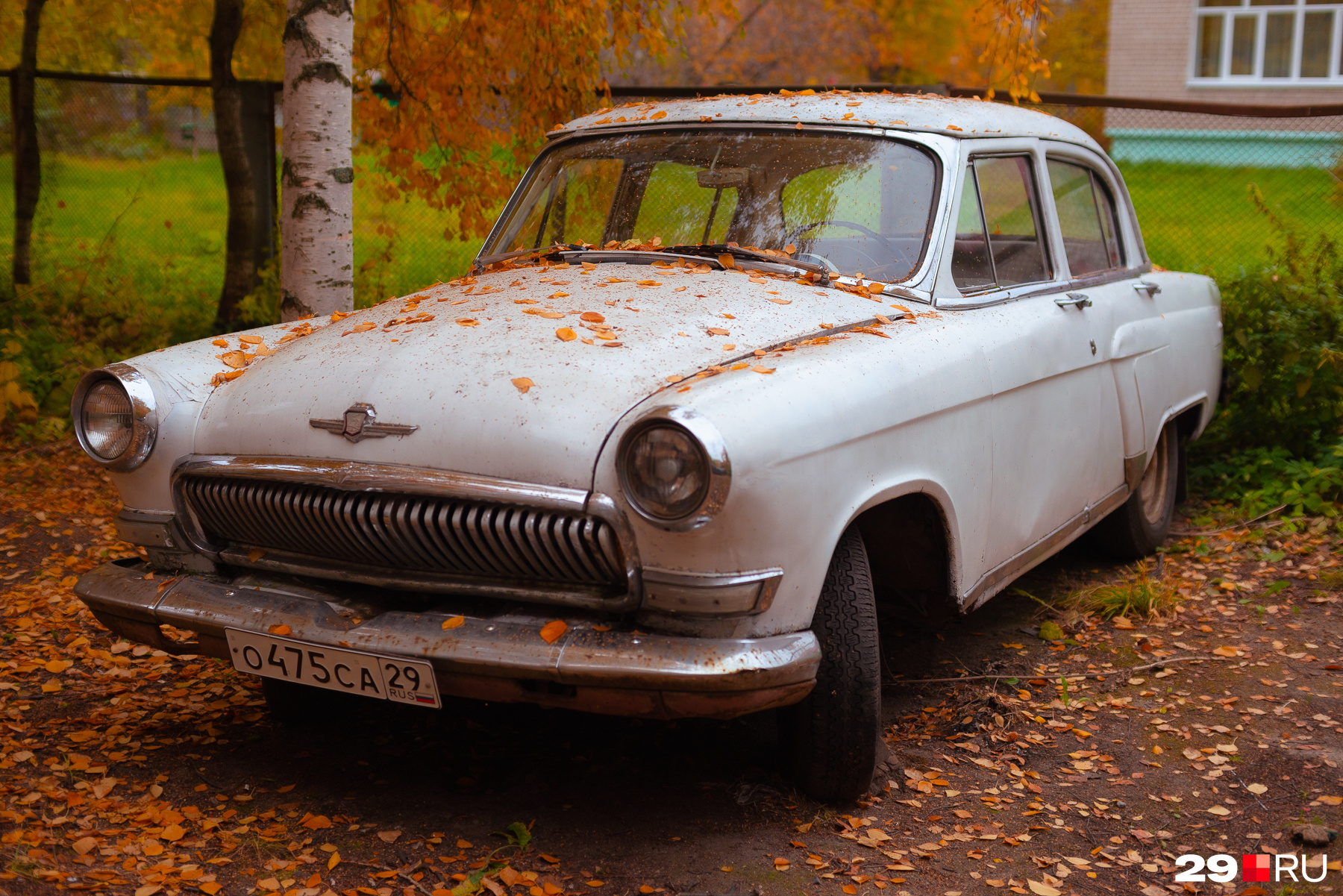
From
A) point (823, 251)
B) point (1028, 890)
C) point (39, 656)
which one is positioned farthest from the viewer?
point (39, 656)

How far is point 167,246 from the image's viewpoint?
10.4 metres

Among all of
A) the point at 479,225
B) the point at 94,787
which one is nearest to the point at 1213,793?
the point at 94,787

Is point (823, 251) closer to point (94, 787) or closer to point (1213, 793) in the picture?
point (1213, 793)

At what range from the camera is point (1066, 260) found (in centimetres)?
430

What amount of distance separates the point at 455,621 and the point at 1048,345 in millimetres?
2191

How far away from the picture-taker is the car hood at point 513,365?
8.56 feet

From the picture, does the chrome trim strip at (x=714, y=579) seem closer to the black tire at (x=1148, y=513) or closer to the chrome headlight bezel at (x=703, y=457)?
the chrome headlight bezel at (x=703, y=457)

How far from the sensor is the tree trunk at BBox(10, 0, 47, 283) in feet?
26.1

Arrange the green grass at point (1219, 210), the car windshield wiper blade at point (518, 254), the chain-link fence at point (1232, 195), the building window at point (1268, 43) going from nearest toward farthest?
the car windshield wiper blade at point (518, 254), the chain-link fence at point (1232, 195), the green grass at point (1219, 210), the building window at point (1268, 43)

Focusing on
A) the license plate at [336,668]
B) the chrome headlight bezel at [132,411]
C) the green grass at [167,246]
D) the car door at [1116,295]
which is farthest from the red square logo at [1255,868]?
the green grass at [167,246]

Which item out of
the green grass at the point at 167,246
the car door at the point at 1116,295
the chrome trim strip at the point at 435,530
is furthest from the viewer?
the green grass at the point at 167,246

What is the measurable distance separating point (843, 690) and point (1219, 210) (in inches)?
303

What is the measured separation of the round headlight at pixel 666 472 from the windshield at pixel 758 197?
1.29 m

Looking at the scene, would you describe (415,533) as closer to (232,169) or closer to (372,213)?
(232,169)
